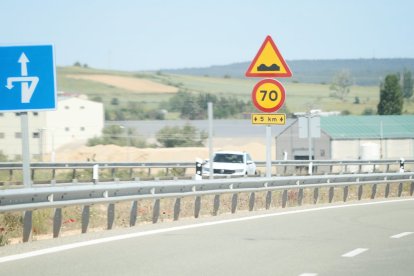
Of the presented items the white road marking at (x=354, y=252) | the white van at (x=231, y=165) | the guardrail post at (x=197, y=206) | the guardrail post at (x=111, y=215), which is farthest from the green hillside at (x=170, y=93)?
the white road marking at (x=354, y=252)

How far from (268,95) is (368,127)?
59079 millimetres

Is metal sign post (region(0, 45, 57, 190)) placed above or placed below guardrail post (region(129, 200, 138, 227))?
above

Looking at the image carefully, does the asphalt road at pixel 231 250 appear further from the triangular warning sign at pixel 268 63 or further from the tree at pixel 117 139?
the tree at pixel 117 139

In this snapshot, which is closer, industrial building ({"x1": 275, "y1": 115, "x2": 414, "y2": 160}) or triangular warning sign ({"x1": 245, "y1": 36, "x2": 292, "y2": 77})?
triangular warning sign ({"x1": 245, "y1": 36, "x2": 292, "y2": 77})

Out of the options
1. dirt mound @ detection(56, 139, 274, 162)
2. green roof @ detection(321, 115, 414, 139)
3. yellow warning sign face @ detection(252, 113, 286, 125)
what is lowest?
dirt mound @ detection(56, 139, 274, 162)

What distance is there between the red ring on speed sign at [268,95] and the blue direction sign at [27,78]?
22.7 ft

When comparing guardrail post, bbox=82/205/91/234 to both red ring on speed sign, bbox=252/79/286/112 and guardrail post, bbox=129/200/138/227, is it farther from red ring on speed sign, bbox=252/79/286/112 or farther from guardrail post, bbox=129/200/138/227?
red ring on speed sign, bbox=252/79/286/112

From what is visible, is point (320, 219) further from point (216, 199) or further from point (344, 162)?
point (344, 162)

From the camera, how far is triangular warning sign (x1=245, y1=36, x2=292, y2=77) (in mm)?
21047

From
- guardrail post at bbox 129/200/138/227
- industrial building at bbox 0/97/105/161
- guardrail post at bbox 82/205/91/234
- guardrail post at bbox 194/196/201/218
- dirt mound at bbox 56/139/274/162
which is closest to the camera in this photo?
guardrail post at bbox 82/205/91/234

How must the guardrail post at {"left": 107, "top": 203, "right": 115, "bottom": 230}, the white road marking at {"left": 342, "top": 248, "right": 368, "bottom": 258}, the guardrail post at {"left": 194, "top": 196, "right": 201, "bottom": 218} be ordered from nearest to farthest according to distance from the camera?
the white road marking at {"left": 342, "top": 248, "right": 368, "bottom": 258}
the guardrail post at {"left": 107, "top": 203, "right": 115, "bottom": 230}
the guardrail post at {"left": 194, "top": 196, "right": 201, "bottom": 218}

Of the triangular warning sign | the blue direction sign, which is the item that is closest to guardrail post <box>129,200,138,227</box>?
the blue direction sign

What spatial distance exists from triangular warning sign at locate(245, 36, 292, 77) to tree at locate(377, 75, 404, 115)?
325ft

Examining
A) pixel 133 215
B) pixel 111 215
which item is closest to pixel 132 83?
pixel 133 215
